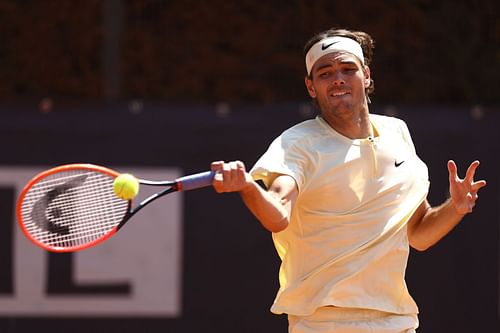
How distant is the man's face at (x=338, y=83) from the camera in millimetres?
3672

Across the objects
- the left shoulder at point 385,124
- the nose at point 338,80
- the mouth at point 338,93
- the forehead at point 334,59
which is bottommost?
the left shoulder at point 385,124

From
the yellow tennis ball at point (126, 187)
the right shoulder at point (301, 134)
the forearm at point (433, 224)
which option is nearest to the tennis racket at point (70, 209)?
the yellow tennis ball at point (126, 187)

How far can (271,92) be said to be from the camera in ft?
22.0

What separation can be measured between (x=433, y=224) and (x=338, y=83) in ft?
2.13

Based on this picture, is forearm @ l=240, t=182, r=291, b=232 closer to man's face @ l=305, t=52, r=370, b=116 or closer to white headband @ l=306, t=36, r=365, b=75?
man's face @ l=305, t=52, r=370, b=116

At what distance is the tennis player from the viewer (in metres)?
3.57

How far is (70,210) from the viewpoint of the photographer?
401cm

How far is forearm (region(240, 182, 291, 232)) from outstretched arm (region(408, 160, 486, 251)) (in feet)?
2.31

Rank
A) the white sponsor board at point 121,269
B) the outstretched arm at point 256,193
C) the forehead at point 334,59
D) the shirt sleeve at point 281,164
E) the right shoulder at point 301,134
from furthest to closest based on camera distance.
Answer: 1. the white sponsor board at point 121,269
2. the forehead at point 334,59
3. the right shoulder at point 301,134
4. the shirt sleeve at point 281,164
5. the outstretched arm at point 256,193

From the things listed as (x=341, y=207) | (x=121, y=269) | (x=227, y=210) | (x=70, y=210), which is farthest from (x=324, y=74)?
(x=121, y=269)

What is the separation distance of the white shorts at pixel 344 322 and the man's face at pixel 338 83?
25.9 inches

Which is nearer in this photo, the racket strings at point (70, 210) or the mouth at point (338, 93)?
the mouth at point (338, 93)

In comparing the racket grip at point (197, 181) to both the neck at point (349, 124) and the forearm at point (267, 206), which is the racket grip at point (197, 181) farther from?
the neck at point (349, 124)

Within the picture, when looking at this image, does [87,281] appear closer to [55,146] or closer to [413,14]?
[55,146]
